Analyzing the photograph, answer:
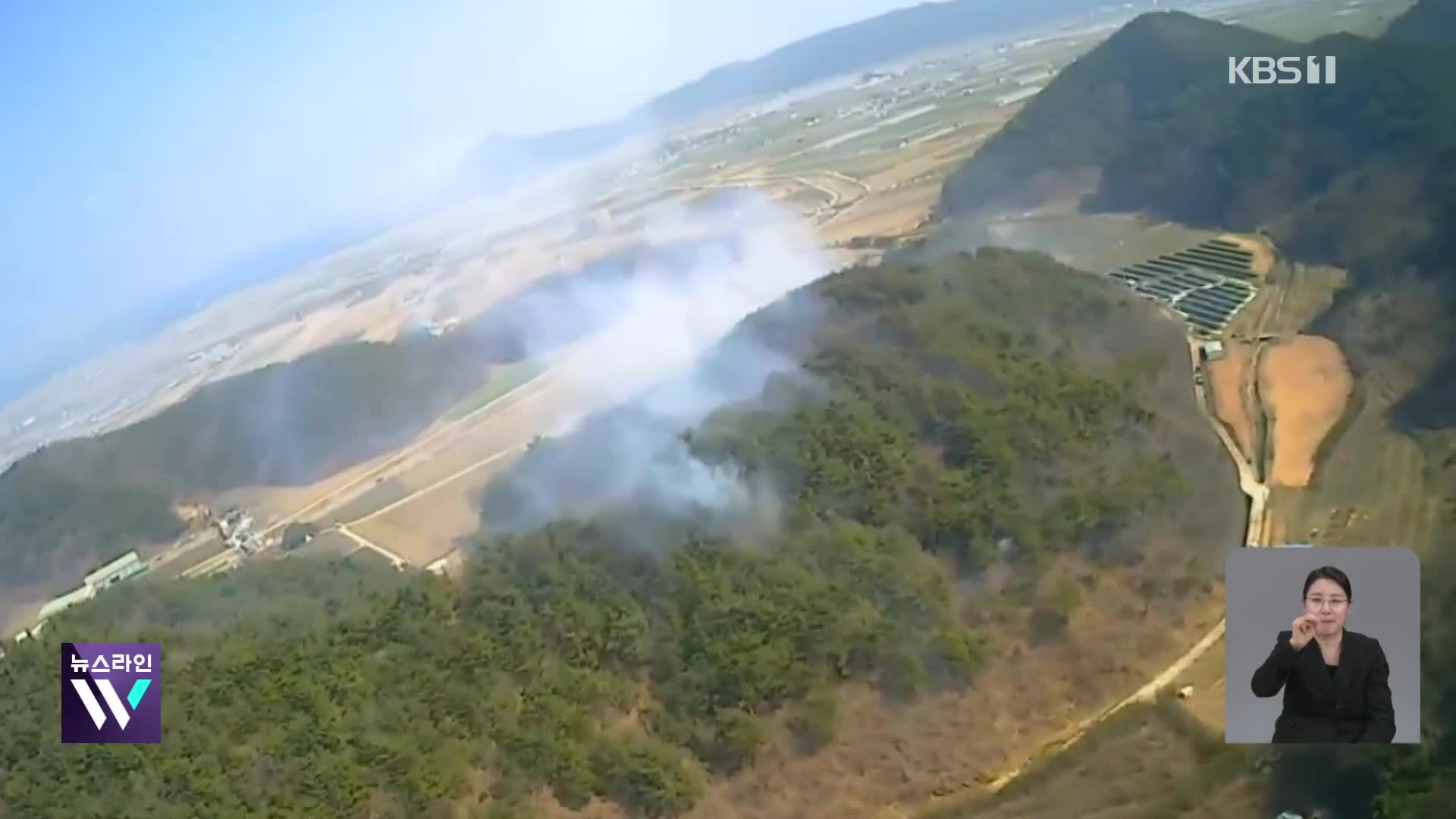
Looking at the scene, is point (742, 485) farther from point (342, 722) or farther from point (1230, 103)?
point (1230, 103)

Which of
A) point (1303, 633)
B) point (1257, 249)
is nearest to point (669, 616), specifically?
point (1303, 633)

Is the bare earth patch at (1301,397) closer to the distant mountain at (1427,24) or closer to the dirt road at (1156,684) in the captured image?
the dirt road at (1156,684)

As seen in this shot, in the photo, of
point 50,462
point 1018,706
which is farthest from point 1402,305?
point 50,462

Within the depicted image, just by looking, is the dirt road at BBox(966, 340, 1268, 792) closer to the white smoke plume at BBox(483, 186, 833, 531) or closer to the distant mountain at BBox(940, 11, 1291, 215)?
the white smoke plume at BBox(483, 186, 833, 531)

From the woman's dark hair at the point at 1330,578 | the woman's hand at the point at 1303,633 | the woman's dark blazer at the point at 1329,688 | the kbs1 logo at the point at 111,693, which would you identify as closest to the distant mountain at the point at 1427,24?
the woman's dark hair at the point at 1330,578

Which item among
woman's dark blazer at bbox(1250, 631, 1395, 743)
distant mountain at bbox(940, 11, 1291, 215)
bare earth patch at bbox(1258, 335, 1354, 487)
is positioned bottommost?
bare earth patch at bbox(1258, 335, 1354, 487)

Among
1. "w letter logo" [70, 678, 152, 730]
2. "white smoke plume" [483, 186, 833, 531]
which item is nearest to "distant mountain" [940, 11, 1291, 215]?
"white smoke plume" [483, 186, 833, 531]
